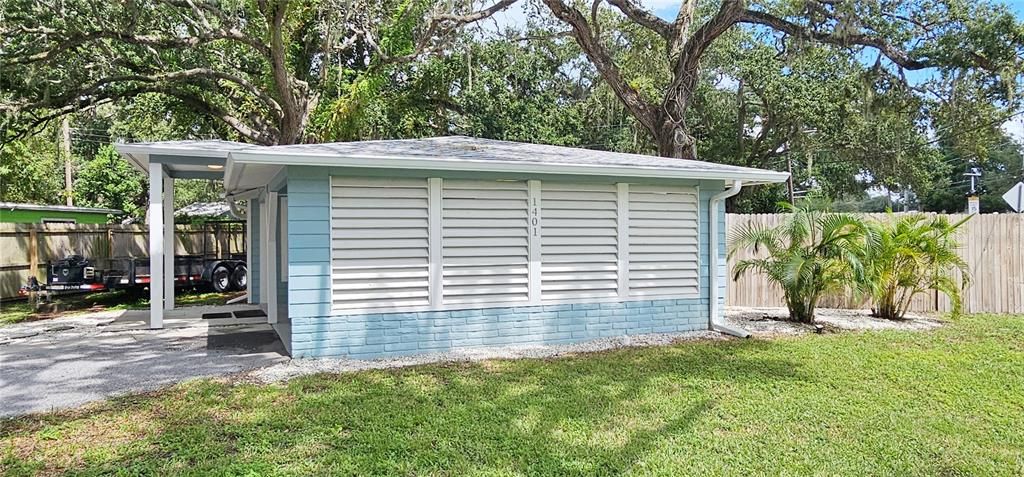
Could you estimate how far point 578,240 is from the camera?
6.71 meters

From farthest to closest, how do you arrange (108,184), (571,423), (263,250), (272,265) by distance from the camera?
1. (108,184)
2. (263,250)
3. (272,265)
4. (571,423)

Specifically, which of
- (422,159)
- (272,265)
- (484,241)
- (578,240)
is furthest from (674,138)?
(272,265)

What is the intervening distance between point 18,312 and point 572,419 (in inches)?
393

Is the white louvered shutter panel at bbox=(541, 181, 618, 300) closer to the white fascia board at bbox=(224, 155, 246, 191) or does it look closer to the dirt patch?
the dirt patch

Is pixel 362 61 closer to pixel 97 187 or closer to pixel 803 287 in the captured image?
pixel 803 287

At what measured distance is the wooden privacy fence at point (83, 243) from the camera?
1114cm

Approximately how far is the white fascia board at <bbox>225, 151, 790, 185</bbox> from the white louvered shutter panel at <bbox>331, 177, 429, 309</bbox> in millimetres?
306

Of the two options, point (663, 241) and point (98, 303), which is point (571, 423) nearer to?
point (663, 241)

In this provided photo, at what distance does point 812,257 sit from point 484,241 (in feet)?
13.8

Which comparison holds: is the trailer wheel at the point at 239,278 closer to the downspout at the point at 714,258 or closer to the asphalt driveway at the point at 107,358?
the asphalt driveway at the point at 107,358

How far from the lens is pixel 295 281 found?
567 cm

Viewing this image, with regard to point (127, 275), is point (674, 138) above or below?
above

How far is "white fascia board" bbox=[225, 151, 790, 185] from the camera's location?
536 centimetres

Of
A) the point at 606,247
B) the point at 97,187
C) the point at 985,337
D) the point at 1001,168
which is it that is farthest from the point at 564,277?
the point at 1001,168
